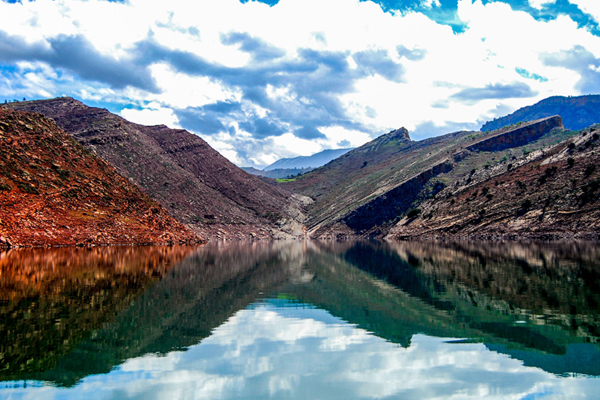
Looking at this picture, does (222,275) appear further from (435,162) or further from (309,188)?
(309,188)

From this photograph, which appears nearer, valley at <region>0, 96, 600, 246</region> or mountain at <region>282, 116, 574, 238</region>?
valley at <region>0, 96, 600, 246</region>

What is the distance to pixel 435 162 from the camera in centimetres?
14212

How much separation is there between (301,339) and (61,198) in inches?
2639

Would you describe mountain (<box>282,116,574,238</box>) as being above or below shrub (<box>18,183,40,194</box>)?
above

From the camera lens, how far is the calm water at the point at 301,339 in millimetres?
11375

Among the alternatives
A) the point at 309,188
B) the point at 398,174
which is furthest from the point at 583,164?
the point at 309,188

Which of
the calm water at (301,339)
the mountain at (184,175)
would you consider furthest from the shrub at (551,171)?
the mountain at (184,175)

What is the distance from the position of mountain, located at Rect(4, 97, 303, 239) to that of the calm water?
86685mm

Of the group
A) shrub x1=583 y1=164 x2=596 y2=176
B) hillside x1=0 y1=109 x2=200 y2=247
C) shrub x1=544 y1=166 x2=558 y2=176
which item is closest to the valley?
shrub x1=583 y1=164 x2=596 y2=176

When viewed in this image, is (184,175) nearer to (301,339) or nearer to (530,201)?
(530,201)

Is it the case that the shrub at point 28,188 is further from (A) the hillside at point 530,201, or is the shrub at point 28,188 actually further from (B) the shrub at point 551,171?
(B) the shrub at point 551,171

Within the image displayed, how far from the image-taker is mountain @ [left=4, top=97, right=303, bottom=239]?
115562 millimetres

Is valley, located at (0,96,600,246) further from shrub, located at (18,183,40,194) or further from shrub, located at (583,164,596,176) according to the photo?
shrub, located at (18,183,40,194)

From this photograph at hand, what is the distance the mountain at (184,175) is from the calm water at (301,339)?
86.7 meters
